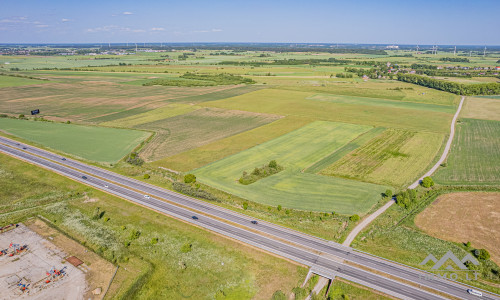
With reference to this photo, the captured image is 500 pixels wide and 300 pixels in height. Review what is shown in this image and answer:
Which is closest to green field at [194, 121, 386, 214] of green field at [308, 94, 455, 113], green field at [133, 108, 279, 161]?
green field at [133, 108, 279, 161]

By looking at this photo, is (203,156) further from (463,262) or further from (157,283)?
(463,262)

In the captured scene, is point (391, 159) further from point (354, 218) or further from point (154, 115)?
point (154, 115)

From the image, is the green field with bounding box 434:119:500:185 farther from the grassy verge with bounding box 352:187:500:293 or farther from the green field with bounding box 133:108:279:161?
the green field with bounding box 133:108:279:161

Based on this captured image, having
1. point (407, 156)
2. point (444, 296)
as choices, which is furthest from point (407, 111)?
point (444, 296)

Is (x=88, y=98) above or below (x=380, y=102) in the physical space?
above

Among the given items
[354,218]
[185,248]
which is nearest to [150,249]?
[185,248]

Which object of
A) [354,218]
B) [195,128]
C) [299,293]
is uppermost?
[195,128]
